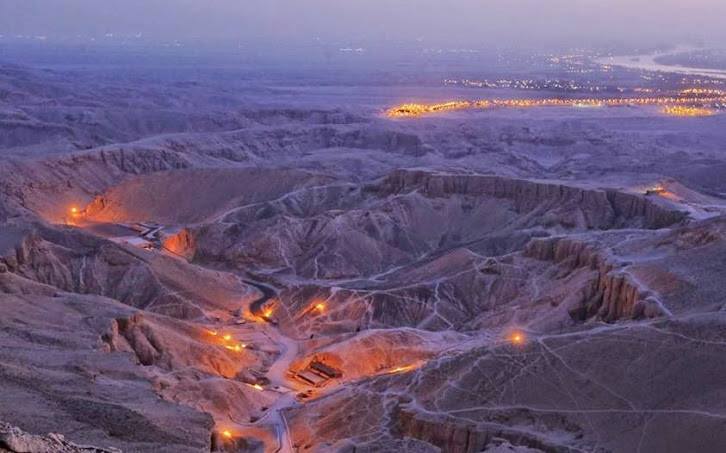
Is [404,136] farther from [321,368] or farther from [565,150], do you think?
[321,368]

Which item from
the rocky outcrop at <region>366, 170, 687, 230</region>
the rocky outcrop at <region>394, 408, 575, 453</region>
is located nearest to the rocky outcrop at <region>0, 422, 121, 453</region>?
the rocky outcrop at <region>394, 408, 575, 453</region>

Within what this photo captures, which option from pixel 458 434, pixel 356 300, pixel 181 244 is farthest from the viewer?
pixel 181 244

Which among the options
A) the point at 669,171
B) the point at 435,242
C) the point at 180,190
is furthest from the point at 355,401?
the point at 669,171

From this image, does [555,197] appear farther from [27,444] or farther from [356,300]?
[27,444]

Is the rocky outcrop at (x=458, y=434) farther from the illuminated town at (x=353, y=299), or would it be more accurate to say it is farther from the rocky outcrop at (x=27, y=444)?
the rocky outcrop at (x=27, y=444)

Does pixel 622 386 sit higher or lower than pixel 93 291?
higher

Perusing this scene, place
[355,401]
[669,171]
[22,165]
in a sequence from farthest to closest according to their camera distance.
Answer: [669,171] → [22,165] → [355,401]

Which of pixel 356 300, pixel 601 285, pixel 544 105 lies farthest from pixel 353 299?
pixel 544 105
